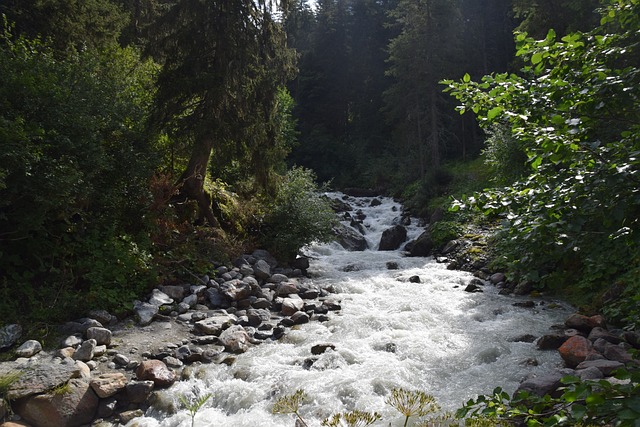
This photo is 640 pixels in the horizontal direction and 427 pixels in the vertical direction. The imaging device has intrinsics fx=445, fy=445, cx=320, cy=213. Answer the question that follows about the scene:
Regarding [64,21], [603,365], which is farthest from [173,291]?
[64,21]

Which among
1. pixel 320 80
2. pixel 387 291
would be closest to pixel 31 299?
pixel 387 291

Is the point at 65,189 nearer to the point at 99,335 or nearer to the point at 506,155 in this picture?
the point at 99,335

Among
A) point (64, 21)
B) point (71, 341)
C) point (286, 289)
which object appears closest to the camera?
point (71, 341)

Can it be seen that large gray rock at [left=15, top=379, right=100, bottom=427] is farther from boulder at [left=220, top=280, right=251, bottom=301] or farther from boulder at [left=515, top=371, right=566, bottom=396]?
boulder at [left=515, top=371, right=566, bottom=396]

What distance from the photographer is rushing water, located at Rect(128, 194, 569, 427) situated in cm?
574

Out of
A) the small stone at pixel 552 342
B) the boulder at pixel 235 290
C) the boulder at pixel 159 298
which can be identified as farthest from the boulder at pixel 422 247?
the boulder at pixel 159 298

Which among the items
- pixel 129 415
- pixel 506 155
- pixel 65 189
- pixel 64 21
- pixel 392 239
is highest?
pixel 64 21

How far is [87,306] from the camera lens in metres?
7.80

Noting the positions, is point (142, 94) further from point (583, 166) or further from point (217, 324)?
point (583, 166)

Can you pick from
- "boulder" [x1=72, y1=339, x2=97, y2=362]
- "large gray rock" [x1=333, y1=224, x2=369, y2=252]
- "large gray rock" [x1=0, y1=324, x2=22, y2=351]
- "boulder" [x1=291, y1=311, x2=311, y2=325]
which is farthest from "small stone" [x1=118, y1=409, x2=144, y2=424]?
"large gray rock" [x1=333, y1=224, x2=369, y2=252]

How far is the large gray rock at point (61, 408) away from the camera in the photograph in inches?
198

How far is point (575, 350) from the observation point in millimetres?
6434

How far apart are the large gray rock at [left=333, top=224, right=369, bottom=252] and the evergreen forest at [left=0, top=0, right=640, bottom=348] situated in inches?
150

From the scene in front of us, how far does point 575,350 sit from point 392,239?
12.3 meters
